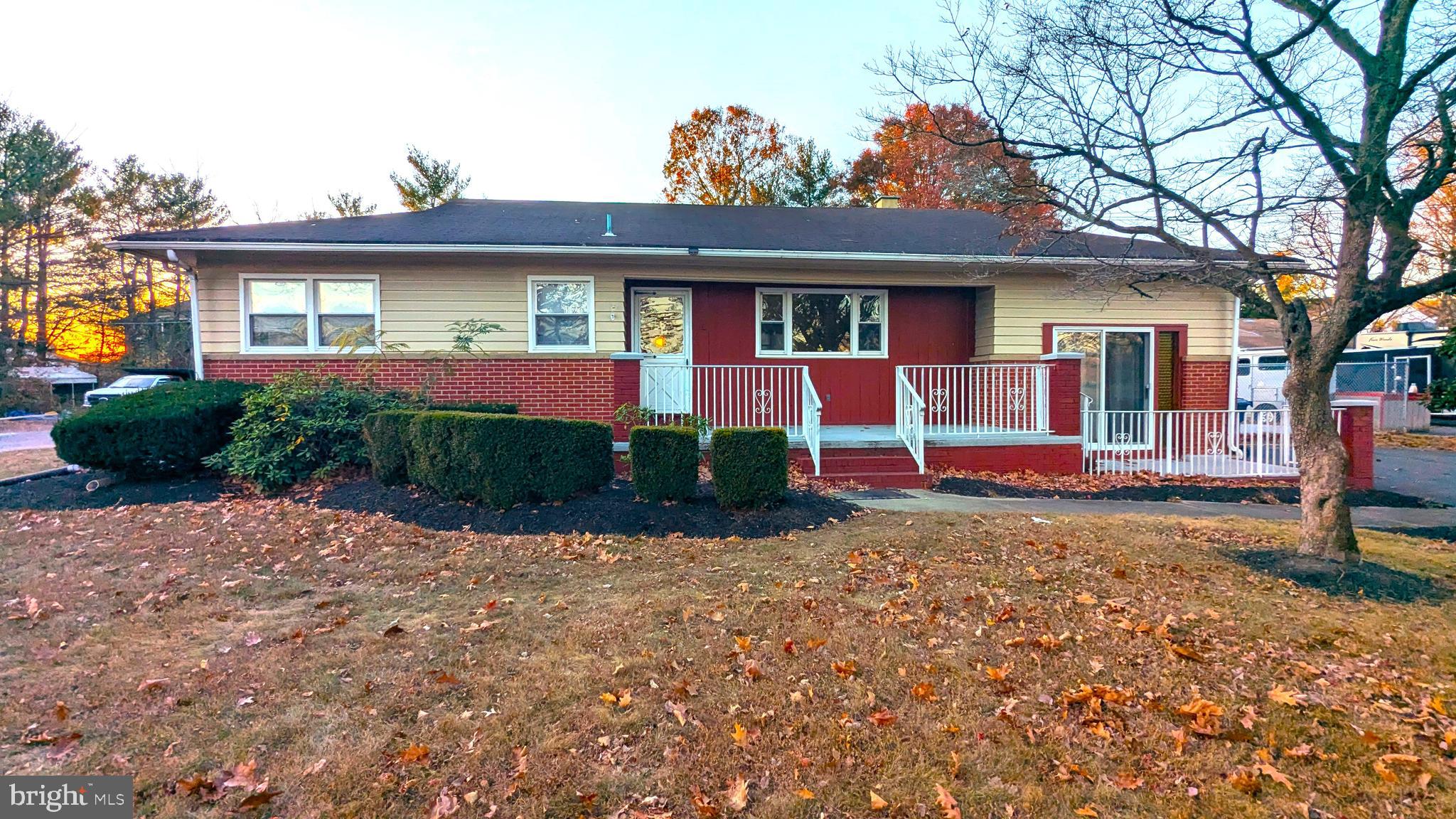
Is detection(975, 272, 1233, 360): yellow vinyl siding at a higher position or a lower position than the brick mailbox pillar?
higher

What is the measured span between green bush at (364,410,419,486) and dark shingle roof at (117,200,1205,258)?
11.0 ft

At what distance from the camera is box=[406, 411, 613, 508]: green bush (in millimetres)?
6508

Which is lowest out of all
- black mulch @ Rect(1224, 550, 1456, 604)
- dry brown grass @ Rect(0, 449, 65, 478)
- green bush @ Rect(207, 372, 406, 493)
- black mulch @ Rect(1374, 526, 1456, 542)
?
black mulch @ Rect(1374, 526, 1456, 542)

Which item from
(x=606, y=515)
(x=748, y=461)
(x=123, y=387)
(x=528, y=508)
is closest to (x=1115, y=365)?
(x=748, y=461)

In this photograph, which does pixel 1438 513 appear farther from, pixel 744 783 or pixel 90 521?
pixel 90 521

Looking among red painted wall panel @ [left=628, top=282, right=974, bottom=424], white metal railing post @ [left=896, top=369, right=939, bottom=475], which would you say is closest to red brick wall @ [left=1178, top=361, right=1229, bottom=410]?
red painted wall panel @ [left=628, top=282, right=974, bottom=424]

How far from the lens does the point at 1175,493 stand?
900cm

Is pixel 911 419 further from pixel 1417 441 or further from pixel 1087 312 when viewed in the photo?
pixel 1417 441

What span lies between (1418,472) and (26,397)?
39.5 m

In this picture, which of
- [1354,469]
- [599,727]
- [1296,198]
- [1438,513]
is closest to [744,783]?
[599,727]

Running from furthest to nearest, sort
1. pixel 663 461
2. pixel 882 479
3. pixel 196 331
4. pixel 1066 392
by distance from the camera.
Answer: pixel 1066 392, pixel 196 331, pixel 882 479, pixel 663 461

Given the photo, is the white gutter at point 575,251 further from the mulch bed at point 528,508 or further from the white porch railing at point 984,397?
the mulch bed at point 528,508

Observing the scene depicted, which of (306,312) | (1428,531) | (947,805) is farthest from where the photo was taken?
(306,312)

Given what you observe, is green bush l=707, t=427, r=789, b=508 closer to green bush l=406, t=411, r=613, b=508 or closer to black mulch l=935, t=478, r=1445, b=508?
green bush l=406, t=411, r=613, b=508
